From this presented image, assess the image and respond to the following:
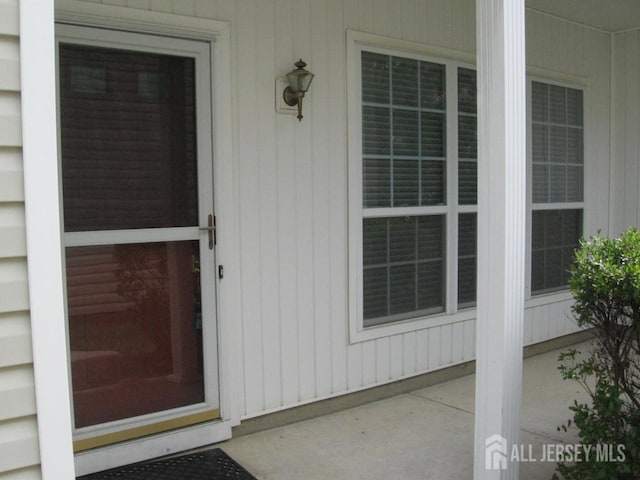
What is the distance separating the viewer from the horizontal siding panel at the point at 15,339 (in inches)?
53.5

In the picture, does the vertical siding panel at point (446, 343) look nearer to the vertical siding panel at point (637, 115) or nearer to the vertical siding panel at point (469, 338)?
the vertical siding panel at point (469, 338)

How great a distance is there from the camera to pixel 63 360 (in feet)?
4.62

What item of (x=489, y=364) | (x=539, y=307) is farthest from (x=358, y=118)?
(x=539, y=307)

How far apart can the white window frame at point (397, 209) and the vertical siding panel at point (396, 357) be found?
62 millimetres

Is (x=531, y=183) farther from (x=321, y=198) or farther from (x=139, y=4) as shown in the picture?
(x=139, y=4)

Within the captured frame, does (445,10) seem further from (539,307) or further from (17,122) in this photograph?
(17,122)

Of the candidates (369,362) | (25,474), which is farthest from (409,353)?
(25,474)

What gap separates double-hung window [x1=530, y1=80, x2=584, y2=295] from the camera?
5.14 meters

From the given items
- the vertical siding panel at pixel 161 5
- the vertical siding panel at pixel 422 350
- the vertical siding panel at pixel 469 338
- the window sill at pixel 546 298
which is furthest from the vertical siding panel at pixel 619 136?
the vertical siding panel at pixel 161 5

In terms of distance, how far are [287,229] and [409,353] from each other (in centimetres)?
133

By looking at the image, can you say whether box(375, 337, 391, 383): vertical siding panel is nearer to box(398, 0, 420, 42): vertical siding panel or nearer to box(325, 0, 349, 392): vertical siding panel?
box(325, 0, 349, 392): vertical siding panel

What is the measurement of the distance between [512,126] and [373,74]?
5.52 feet

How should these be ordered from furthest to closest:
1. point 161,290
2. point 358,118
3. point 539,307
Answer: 1. point 539,307
2. point 358,118
3. point 161,290
